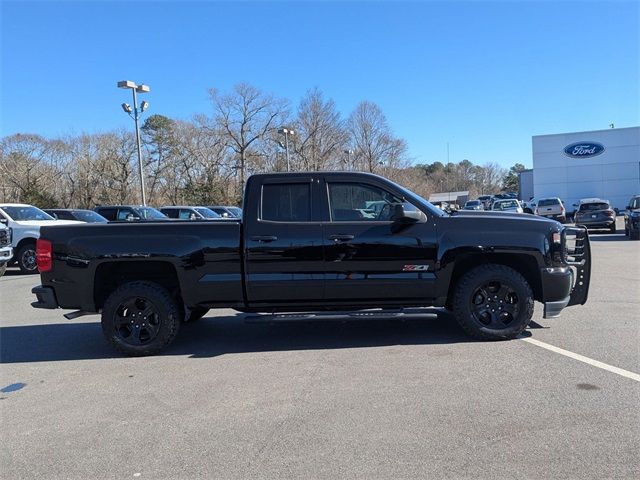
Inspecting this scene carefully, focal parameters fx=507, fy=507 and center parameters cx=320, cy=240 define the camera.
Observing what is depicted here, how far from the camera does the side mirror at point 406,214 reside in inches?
223

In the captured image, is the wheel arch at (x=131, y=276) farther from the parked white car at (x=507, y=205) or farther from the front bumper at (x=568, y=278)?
the parked white car at (x=507, y=205)

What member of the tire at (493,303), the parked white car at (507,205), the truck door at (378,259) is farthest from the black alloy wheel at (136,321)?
the parked white car at (507,205)

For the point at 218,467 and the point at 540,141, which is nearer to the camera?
the point at 218,467

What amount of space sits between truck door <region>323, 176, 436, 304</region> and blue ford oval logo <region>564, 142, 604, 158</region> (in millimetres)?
42828

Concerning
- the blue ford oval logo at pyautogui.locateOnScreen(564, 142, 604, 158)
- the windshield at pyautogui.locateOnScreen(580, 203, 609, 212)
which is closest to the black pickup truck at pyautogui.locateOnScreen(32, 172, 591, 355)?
the windshield at pyautogui.locateOnScreen(580, 203, 609, 212)

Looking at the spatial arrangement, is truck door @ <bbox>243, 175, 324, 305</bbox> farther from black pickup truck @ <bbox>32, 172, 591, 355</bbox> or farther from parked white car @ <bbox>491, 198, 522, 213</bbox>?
parked white car @ <bbox>491, 198, 522, 213</bbox>

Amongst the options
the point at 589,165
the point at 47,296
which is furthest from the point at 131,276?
the point at 589,165

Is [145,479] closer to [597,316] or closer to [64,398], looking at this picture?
[64,398]

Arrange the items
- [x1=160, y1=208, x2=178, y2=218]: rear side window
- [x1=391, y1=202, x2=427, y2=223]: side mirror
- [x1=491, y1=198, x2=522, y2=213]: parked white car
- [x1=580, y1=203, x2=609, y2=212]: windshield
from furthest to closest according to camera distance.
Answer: [x1=491, y1=198, x2=522, y2=213]: parked white car
[x1=160, y1=208, x2=178, y2=218]: rear side window
[x1=580, y1=203, x2=609, y2=212]: windshield
[x1=391, y1=202, x2=427, y2=223]: side mirror

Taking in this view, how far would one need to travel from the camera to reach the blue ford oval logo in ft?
139

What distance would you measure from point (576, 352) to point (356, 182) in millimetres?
3056

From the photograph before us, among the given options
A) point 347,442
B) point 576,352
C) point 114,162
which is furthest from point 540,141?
point 347,442

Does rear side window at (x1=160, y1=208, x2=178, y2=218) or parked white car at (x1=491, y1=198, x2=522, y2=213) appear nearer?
rear side window at (x1=160, y1=208, x2=178, y2=218)

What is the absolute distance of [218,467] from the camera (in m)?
3.33
